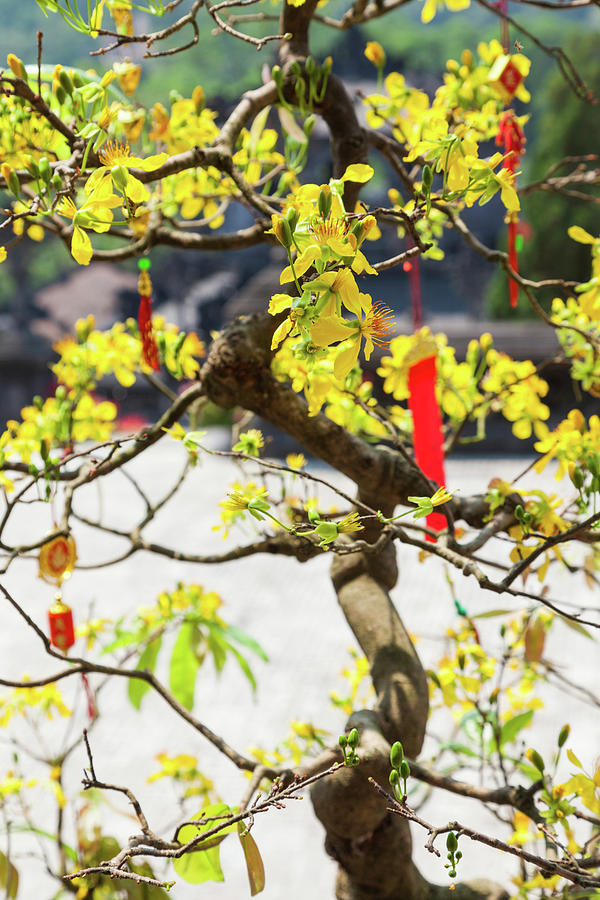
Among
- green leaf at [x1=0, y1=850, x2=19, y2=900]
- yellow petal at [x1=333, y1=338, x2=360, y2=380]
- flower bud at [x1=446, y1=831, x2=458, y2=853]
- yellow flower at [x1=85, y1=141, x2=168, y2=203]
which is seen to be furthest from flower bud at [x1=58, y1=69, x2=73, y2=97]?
green leaf at [x1=0, y1=850, x2=19, y2=900]

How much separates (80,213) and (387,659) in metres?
0.63

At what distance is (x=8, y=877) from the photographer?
102 cm

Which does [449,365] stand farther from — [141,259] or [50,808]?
[50,808]

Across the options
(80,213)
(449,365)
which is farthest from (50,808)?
(80,213)

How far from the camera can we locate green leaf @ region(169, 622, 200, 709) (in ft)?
3.57

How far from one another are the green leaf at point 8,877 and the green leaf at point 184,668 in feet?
0.88

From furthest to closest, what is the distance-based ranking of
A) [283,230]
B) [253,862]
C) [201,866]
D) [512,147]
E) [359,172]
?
[512,147], [201,866], [253,862], [359,172], [283,230]

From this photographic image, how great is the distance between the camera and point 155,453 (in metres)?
6.09

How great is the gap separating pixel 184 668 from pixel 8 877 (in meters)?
0.31

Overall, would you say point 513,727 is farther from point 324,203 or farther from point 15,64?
point 15,64

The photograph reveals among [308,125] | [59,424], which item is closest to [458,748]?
[59,424]

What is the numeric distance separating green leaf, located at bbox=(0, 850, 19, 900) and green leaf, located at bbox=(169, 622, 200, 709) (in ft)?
0.88

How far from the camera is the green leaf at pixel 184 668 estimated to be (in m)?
1.09

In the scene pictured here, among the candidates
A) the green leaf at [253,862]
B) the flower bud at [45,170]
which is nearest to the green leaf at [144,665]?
the green leaf at [253,862]
